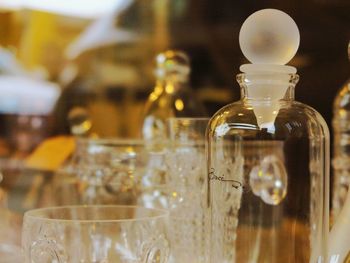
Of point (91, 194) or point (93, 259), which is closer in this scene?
point (93, 259)

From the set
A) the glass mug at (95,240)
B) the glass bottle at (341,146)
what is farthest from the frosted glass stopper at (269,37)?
the glass bottle at (341,146)

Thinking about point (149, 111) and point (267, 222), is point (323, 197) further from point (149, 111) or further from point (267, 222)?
point (149, 111)

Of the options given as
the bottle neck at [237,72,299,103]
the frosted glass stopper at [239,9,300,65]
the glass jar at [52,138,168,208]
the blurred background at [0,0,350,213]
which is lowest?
the glass jar at [52,138,168,208]

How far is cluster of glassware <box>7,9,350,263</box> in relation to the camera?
376 millimetres

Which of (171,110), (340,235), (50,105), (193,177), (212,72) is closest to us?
(340,235)

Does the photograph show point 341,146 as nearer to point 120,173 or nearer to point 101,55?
point 120,173

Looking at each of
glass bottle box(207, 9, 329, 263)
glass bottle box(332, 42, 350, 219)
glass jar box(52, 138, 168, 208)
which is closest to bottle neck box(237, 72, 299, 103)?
glass bottle box(207, 9, 329, 263)

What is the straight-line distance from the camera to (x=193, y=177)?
52cm

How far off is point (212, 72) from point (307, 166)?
4.97 ft

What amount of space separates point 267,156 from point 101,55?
1.81 metres

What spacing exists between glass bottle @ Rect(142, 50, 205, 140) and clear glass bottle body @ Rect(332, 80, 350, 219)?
5.7 inches

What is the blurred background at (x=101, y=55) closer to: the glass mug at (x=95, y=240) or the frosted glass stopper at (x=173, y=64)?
the frosted glass stopper at (x=173, y=64)

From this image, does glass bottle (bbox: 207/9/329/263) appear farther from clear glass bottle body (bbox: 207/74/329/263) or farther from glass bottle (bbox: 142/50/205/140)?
glass bottle (bbox: 142/50/205/140)

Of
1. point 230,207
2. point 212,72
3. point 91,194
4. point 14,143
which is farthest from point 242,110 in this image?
point 14,143
